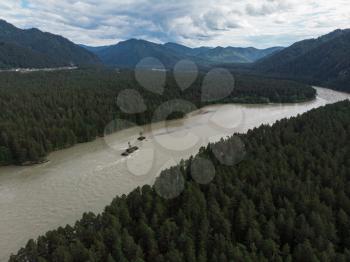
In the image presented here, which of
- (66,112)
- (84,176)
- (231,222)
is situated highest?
(66,112)

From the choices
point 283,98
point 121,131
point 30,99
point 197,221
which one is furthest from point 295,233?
point 283,98

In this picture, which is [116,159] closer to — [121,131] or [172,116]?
[121,131]

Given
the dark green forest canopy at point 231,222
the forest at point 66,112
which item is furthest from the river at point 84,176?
the dark green forest canopy at point 231,222

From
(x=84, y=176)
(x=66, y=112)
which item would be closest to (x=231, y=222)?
(x=84, y=176)

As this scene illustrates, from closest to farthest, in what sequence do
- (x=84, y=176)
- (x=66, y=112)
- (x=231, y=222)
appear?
(x=231, y=222), (x=84, y=176), (x=66, y=112)

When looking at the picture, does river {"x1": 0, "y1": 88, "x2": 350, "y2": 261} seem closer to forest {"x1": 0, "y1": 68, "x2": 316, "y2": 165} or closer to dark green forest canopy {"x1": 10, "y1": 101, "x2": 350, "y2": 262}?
forest {"x1": 0, "y1": 68, "x2": 316, "y2": 165}

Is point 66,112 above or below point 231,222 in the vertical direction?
above

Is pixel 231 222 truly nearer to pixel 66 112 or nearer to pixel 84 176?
pixel 84 176

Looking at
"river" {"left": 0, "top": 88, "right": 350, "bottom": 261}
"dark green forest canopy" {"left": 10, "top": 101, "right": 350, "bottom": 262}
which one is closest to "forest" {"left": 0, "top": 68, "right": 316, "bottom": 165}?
"river" {"left": 0, "top": 88, "right": 350, "bottom": 261}

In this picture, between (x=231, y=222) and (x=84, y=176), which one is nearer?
(x=231, y=222)
